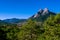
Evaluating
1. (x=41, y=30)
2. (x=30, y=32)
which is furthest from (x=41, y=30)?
(x=30, y=32)

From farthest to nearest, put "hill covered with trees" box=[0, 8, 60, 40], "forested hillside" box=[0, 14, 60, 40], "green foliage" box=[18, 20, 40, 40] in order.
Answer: "green foliage" box=[18, 20, 40, 40] < "hill covered with trees" box=[0, 8, 60, 40] < "forested hillside" box=[0, 14, 60, 40]

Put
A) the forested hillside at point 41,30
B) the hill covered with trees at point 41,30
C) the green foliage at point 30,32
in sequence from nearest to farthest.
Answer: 1. the forested hillside at point 41,30
2. the hill covered with trees at point 41,30
3. the green foliage at point 30,32

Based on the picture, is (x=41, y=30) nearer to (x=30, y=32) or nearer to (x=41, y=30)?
(x=41, y=30)

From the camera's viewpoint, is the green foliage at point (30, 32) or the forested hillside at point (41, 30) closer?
the forested hillside at point (41, 30)

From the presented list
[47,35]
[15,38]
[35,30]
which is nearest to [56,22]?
[47,35]

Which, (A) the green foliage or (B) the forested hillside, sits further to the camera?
(A) the green foliage

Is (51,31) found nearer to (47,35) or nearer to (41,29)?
(47,35)

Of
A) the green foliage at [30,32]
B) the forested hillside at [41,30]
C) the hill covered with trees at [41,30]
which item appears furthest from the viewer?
the green foliage at [30,32]

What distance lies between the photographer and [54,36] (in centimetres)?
3438

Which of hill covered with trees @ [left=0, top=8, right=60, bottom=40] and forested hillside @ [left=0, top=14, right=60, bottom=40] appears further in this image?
hill covered with trees @ [left=0, top=8, right=60, bottom=40]

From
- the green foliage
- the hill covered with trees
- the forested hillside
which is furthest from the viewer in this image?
the green foliage

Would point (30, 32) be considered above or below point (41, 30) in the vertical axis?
below

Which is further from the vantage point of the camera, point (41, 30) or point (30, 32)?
point (41, 30)

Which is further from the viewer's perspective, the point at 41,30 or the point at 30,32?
the point at 41,30
